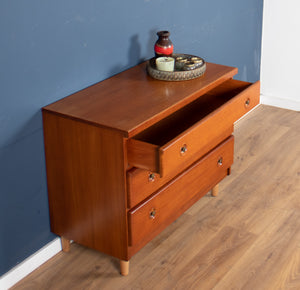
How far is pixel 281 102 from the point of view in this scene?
356cm

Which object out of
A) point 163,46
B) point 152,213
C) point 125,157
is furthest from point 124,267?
point 163,46

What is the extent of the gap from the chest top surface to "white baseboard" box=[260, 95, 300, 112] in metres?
1.33

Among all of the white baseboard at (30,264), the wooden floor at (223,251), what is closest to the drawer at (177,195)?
the wooden floor at (223,251)

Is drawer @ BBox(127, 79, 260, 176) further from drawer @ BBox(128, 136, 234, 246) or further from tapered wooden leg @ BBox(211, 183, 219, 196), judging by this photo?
tapered wooden leg @ BBox(211, 183, 219, 196)

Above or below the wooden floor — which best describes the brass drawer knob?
above

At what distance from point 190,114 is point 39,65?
2.44 feet

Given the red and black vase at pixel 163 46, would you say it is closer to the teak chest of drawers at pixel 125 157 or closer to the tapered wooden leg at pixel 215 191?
the teak chest of drawers at pixel 125 157

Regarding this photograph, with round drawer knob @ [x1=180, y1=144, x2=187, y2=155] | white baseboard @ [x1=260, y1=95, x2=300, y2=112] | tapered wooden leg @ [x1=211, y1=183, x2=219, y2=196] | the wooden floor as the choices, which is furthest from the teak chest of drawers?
white baseboard @ [x1=260, y1=95, x2=300, y2=112]

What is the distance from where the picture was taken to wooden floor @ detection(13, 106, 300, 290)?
79.6 inches

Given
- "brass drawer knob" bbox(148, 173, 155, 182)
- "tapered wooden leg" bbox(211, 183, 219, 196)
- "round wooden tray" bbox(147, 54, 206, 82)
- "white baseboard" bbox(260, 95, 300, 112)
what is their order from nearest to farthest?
1. "brass drawer knob" bbox(148, 173, 155, 182)
2. "round wooden tray" bbox(147, 54, 206, 82)
3. "tapered wooden leg" bbox(211, 183, 219, 196)
4. "white baseboard" bbox(260, 95, 300, 112)

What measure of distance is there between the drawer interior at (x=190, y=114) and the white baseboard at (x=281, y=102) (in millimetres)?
Answer: 1301

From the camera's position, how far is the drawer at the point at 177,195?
195 centimetres

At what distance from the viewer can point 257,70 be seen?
11.7ft

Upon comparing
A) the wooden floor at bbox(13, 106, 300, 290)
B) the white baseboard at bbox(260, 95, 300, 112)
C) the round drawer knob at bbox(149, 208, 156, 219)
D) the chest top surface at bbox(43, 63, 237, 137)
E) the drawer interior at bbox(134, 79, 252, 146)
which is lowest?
the wooden floor at bbox(13, 106, 300, 290)
